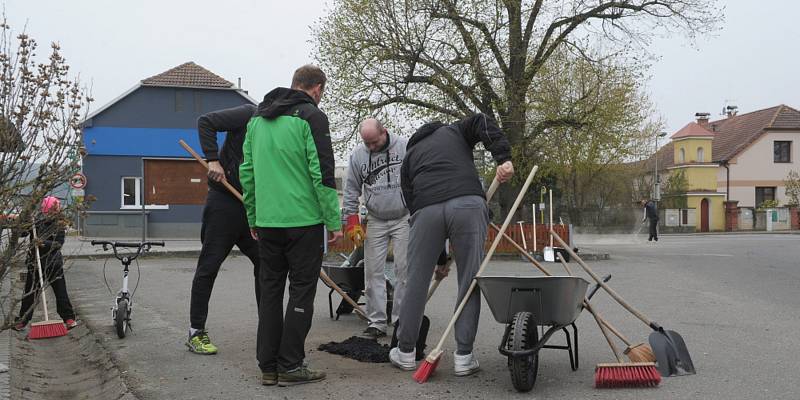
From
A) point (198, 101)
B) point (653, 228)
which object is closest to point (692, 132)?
point (653, 228)

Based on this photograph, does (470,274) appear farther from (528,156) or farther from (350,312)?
(528,156)

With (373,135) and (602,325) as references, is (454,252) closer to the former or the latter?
(602,325)

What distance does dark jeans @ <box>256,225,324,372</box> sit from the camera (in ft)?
16.5

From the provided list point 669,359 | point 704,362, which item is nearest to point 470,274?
point 669,359

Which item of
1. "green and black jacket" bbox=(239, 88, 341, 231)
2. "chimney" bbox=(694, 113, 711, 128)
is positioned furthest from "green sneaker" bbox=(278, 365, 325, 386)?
"chimney" bbox=(694, 113, 711, 128)

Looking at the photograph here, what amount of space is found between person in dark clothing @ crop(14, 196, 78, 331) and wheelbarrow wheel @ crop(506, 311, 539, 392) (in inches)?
116

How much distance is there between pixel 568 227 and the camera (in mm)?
20219

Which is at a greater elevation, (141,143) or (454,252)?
(141,143)

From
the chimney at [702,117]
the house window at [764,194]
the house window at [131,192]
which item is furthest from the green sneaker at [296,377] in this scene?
the chimney at [702,117]

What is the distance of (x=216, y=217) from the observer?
240 inches

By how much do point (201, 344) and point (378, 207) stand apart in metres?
1.88

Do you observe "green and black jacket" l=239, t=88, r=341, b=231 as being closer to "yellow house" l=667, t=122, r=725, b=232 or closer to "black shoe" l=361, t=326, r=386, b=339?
"black shoe" l=361, t=326, r=386, b=339

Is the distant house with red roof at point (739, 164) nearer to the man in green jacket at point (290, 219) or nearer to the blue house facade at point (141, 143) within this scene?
the blue house facade at point (141, 143)

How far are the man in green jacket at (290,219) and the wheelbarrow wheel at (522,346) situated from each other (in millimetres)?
1327
